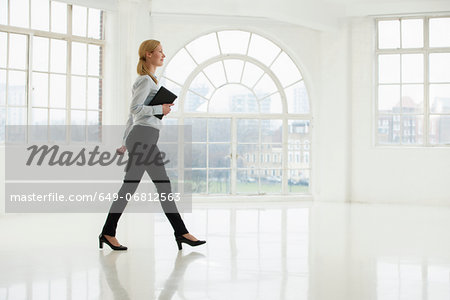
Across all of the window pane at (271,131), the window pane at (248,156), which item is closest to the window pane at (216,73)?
the window pane at (271,131)

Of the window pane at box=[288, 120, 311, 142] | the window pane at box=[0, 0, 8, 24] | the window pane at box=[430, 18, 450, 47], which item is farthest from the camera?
the window pane at box=[288, 120, 311, 142]

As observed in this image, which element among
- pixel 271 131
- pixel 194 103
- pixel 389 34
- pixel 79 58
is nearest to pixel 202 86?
pixel 194 103

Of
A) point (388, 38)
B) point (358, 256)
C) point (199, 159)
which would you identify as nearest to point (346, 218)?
point (358, 256)

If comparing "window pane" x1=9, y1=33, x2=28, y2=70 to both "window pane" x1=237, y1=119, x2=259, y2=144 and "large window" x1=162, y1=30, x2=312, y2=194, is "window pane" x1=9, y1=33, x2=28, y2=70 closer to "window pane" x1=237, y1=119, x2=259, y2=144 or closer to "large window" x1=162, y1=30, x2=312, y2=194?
"large window" x1=162, y1=30, x2=312, y2=194

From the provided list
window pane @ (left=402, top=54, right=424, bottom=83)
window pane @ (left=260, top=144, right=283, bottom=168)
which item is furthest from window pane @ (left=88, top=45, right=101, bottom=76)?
window pane @ (left=402, top=54, right=424, bottom=83)

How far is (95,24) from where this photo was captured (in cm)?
700

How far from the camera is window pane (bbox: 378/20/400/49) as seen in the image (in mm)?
7793

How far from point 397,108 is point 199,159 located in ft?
10.1

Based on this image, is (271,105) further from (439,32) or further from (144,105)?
(144,105)

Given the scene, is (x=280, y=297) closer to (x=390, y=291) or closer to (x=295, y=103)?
(x=390, y=291)

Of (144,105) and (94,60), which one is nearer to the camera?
(144,105)

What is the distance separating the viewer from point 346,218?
19.2ft

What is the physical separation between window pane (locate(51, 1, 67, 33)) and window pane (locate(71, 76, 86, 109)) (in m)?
0.64

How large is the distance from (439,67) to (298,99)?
2.12 metres
